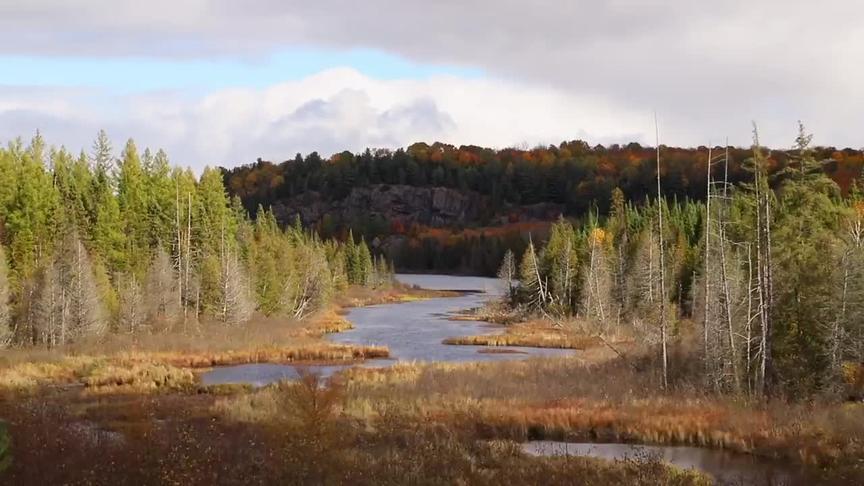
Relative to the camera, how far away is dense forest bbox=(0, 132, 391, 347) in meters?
47.5

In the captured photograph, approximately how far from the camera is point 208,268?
215ft

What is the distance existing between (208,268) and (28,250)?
1419 centimetres

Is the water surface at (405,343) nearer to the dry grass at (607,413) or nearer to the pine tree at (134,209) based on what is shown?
the dry grass at (607,413)

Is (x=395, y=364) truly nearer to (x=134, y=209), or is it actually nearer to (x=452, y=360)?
(x=452, y=360)

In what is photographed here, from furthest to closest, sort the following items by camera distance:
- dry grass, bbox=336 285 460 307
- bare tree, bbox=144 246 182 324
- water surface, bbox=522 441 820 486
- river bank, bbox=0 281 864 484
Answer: dry grass, bbox=336 285 460 307 → bare tree, bbox=144 246 182 324 → water surface, bbox=522 441 820 486 → river bank, bbox=0 281 864 484

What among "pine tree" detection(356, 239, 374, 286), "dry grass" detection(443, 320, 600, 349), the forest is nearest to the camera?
the forest

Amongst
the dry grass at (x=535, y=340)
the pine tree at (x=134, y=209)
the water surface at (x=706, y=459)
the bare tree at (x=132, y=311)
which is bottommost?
the dry grass at (x=535, y=340)

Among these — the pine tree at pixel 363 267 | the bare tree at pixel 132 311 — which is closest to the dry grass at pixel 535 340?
the bare tree at pixel 132 311

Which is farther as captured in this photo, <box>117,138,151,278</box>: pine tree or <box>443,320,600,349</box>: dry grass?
<box>117,138,151,278</box>: pine tree

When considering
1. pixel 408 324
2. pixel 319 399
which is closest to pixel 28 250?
pixel 408 324

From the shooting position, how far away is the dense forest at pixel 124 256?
47531mm

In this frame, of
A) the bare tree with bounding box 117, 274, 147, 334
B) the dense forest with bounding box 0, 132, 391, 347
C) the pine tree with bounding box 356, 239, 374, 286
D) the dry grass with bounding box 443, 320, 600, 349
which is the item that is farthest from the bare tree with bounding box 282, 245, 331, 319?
the pine tree with bounding box 356, 239, 374, 286

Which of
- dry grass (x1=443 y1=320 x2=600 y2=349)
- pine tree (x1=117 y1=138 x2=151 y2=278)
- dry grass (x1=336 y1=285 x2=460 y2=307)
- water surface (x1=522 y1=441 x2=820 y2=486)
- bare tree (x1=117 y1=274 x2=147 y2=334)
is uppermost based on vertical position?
pine tree (x1=117 y1=138 x2=151 y2=278)

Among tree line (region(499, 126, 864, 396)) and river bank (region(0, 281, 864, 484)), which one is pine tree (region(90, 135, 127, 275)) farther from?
tree line (region(499, 126, 864, 396))
